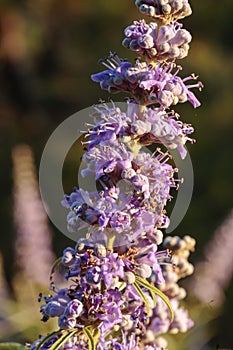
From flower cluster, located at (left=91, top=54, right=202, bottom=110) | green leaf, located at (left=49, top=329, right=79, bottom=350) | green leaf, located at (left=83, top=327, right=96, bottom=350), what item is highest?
flower cluster, located at (left=91, top=54, right=202, bottom=110)

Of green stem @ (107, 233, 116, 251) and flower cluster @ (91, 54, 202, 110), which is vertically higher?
flower cluster @ (91, 54, 202, 110)

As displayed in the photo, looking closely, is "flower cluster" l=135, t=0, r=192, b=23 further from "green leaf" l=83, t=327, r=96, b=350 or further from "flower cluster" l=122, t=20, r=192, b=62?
"green leaf" l=83, t=327, r=96, b=350

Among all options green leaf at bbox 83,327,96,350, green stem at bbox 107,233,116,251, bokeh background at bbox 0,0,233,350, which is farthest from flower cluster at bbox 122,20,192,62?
bokeh background at bbox 0,0,233,350

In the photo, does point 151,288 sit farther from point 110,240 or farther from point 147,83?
point 147,83

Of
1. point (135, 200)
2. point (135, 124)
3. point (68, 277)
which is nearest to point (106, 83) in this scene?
point (135, 124)

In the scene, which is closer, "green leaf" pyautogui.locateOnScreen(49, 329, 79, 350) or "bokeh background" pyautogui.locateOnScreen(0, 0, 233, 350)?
"green leaf" pyautogui.locateOnScreen(49, 329, 79, 350)

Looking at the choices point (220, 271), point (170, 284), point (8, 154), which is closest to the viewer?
point (170, 284)

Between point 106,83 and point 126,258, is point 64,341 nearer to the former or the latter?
point 126,258

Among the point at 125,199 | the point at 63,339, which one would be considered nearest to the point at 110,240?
the point at 125,199
